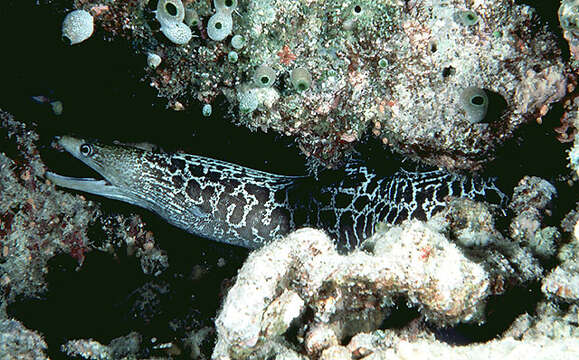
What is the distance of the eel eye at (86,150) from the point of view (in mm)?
4781

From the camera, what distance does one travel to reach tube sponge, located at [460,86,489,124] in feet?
9.58

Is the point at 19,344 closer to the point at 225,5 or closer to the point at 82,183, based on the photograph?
the point at 82,183

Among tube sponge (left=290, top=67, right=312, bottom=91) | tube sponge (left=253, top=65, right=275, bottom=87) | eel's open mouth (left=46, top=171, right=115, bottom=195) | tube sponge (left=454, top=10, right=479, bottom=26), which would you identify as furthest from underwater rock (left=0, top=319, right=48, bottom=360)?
tube sponge (left=454, top=10, right=479, bottom=26)

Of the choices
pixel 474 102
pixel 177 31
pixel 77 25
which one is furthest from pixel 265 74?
pixel 474 102

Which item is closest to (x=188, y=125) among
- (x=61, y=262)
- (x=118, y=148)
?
(x=118, y=148)

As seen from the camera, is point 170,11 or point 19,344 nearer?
point 19,344

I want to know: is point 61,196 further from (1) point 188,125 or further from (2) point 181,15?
(2) point 181,15

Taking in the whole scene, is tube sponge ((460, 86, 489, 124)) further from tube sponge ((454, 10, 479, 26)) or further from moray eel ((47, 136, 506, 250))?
moray eel ((47, 136, 506, 250))

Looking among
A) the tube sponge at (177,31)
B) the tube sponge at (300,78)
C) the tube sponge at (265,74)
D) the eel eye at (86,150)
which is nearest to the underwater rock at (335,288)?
the tube sponge at (300,78)

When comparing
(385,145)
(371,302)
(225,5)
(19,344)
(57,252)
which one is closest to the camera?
(371,302)

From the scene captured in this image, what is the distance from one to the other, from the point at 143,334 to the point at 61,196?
2328 mm

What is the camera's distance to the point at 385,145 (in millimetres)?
3484

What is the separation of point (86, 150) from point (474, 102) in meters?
4.76

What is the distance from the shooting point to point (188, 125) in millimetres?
4633
